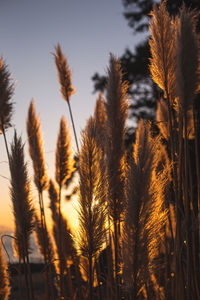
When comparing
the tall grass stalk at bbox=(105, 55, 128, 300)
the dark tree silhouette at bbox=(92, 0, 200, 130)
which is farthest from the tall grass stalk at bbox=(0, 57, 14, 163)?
the dark tree silhouette at bbox=(92, 0, 200, 130)

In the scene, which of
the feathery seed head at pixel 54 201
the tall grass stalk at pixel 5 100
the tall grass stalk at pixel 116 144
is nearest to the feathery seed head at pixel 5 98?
the tall grass stalk at pixel 5 100

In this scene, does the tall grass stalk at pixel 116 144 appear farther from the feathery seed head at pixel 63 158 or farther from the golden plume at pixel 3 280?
the feathery seed head at pixel 63 158

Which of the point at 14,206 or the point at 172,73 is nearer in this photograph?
the point at 172,73

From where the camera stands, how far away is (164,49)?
1.89 meters

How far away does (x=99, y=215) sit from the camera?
172 cm

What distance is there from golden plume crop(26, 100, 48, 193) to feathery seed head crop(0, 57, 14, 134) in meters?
1.09

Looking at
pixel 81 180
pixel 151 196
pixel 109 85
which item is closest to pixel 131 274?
pixel 151 196

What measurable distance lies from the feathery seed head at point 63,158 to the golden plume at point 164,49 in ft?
7.96

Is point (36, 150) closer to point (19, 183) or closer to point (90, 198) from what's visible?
point (19, 183)

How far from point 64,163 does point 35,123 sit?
22.9 inches

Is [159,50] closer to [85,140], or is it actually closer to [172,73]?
[172,73]

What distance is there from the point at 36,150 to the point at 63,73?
3.21ft

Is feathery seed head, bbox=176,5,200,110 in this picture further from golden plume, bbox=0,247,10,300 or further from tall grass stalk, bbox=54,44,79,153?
tall grass stalk, bbox=54,44,79,153

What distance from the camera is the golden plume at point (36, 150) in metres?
3.95
